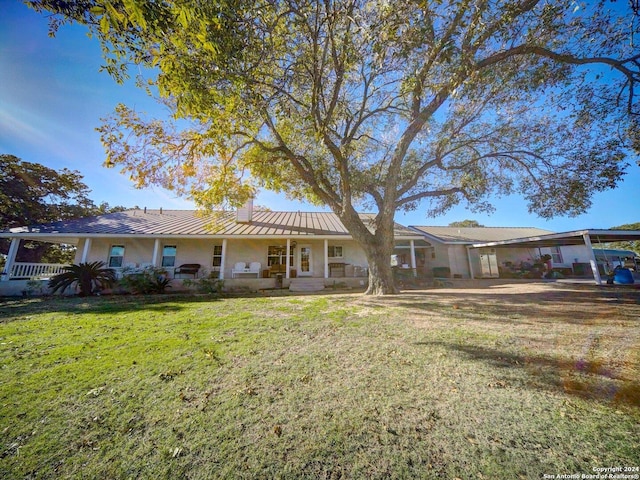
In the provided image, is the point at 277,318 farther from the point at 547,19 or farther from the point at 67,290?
the point at 67,290

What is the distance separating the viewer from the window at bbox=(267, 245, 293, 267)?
15.3 meters

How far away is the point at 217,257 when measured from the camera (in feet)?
48.8

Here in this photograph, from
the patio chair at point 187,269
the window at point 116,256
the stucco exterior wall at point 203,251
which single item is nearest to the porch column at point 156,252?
the stucco exterior wall at point 203,251

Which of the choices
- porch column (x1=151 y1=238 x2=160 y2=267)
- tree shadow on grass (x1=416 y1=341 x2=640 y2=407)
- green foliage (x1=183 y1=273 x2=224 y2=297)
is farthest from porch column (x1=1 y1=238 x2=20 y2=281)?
tree shadow on grass (x1=416 y1=341 x2=640 y2=407)

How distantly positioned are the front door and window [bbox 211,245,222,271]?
496cm

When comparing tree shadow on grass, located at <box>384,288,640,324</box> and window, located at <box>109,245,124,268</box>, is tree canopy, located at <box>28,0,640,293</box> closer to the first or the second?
tree shadow on grass, located at <box>384,288,640,324</box>

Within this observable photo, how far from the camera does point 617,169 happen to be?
7.96 m

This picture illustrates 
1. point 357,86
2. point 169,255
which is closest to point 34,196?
point 169,255

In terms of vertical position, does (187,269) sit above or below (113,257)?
below

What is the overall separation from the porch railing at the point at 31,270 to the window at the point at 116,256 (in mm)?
2021

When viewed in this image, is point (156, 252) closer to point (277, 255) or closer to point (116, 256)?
point (116, 256)

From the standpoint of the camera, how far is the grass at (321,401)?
5.87ft

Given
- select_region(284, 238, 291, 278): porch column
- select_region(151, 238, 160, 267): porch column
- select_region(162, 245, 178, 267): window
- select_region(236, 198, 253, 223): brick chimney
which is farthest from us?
select_region(236, 198, 253, 223): brick chimney

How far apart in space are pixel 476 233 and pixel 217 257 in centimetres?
2309
